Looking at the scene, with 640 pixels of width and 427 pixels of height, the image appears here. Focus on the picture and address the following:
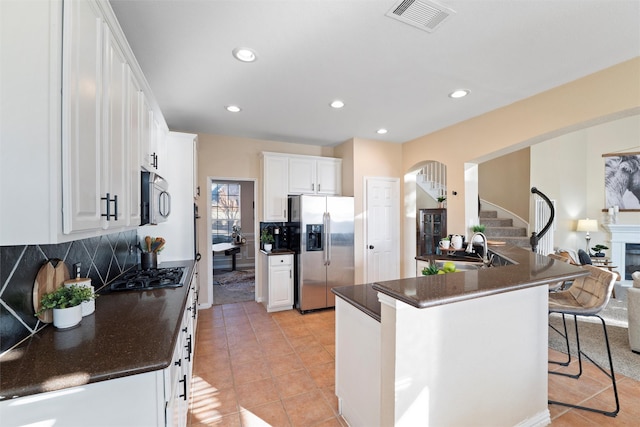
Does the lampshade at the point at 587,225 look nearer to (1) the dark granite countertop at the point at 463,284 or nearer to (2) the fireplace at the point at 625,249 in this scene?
(2) the fireplace at the point at 625,249

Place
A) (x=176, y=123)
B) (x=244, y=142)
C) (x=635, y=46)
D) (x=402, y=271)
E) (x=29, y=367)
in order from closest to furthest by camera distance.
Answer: (x=29, y=367)
(x=635, y=46)
(x=176, y=123)
(x=244, y=142)
(x=402, y=271)

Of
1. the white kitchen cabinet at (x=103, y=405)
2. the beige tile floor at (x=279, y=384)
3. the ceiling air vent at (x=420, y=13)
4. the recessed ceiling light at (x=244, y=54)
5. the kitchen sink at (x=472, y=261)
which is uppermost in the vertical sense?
the recessed ceiling light at (x=244, y=54)

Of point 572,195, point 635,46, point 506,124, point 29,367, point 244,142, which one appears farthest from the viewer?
point 572,195

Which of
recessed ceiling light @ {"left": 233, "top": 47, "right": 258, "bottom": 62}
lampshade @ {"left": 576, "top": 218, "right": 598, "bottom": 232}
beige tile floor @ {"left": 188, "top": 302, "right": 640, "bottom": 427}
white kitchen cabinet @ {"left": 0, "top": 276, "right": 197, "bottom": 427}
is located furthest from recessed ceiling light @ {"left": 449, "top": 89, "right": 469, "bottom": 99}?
lampshade @ {"left": 576, "top": 218, "right": 598, "bottom": 232}

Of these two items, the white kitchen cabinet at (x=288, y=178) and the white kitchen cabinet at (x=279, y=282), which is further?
the white kitchen cabinet at (x=288, y=178)

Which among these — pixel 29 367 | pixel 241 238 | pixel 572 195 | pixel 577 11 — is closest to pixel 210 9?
pixel 29 367

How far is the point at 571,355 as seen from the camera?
2.72 meters

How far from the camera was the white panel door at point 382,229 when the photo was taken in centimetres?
453

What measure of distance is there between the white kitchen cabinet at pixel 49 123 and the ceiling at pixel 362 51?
86 centimetres

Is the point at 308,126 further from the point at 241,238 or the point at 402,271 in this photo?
the point at 241,238

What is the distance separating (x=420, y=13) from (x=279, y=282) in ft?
11.5

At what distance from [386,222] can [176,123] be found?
3.48m

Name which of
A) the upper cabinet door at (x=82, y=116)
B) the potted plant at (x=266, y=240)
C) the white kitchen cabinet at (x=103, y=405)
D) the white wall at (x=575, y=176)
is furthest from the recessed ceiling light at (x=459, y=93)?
the white wall at (x=575, y=176)

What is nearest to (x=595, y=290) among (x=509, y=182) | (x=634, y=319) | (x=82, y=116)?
(x=634, y=319)
